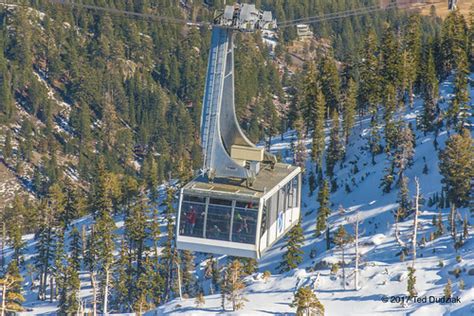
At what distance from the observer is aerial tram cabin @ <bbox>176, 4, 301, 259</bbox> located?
4528cm

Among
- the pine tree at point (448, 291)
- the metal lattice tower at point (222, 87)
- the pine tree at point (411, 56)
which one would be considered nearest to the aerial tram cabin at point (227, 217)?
the metal lattice tower at point (222, 87)

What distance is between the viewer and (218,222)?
45594 millimetres

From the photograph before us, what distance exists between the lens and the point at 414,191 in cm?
8462

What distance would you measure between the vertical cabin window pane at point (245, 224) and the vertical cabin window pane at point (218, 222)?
0.34 m

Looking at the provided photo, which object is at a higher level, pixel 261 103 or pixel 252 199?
pixel 261 103

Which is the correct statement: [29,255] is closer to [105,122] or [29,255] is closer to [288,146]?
[288,146]

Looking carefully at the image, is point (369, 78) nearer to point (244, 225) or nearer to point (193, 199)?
point (193, 199)

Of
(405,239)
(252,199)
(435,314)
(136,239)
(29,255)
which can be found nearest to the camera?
(252,199)

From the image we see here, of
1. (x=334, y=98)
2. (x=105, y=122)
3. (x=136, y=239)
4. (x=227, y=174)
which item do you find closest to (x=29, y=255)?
(x=136, y=239)

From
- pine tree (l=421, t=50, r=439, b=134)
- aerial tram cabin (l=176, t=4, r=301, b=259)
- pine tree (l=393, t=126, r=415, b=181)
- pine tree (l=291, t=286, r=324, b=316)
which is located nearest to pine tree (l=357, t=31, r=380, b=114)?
pine tree (l=421, t=50, r=439, b=134)

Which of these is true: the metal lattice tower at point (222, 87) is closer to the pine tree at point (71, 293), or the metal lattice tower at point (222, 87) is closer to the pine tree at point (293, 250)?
the pine tree at point (293, 250)

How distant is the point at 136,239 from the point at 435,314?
93.0ft

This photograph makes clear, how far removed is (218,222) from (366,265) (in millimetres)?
29923

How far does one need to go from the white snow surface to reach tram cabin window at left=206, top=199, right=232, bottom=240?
73.4ft
